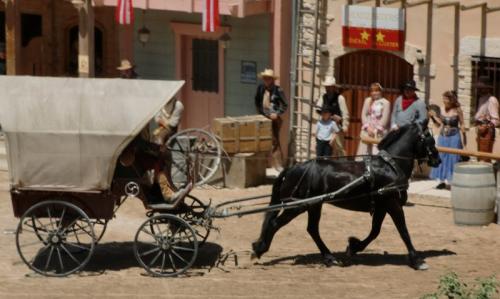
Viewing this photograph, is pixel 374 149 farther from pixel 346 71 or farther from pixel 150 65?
pixel 150 65

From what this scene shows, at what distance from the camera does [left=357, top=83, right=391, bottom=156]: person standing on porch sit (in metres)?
21.8

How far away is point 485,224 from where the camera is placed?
63.5 feet

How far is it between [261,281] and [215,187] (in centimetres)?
639

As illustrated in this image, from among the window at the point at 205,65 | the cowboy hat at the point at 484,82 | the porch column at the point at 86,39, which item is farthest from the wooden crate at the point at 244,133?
the porch column at the point at 86,39

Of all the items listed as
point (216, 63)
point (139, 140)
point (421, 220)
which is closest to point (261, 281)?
point (139, 140)

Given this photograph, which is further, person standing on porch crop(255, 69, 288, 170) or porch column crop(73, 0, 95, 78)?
porch column crop(73, 0, 95, 78)

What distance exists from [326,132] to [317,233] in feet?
16.6

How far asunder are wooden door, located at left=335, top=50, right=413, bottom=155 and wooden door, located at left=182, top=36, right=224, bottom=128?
106 inches

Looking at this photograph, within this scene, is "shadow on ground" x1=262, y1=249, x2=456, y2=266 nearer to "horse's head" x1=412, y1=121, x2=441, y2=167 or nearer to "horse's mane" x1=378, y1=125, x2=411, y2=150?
"horse's head" x1=412, y1=121, x2=441, y2=167

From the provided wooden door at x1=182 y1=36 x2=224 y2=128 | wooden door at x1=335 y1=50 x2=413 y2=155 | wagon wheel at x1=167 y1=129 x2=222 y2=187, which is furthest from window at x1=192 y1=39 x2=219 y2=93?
wagon wheel at x1=167 y1=129 x2=222 y2=187

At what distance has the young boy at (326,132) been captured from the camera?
22031 millimetres

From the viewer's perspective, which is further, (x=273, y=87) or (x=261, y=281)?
(x=273, y=87)

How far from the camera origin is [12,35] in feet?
86.0

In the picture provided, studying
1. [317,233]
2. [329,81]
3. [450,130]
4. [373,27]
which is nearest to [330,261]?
[317,233]
